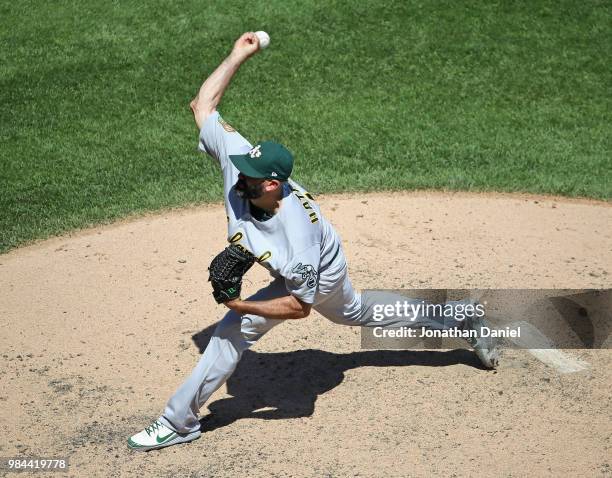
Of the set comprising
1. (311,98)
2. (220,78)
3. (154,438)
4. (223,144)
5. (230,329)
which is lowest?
(311,98)

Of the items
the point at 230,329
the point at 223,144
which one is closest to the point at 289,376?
the point at 230,329

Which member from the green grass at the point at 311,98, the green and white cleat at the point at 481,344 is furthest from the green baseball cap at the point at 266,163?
the green grass at the point at 311,98

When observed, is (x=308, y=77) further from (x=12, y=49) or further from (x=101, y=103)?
(x=12, y=49)

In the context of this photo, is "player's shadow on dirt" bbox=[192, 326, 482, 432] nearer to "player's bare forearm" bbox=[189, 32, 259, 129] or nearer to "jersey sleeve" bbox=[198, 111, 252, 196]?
"jersey sleeve" bbox=[198, 111, 252, 196]

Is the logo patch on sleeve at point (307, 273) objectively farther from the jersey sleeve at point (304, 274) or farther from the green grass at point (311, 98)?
the green grass at point (311, 98)

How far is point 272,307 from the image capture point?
5.33 metres

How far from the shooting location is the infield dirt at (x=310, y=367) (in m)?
5.51

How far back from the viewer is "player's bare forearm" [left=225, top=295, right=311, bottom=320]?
532 centimetres

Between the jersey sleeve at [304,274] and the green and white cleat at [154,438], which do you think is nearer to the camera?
the jersey sleeve at [304,274]

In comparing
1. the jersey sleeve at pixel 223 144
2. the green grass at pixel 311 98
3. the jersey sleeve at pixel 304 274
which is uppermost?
the jersey sleeve at pixel 223 144

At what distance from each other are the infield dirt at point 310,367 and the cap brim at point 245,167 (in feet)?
5.36

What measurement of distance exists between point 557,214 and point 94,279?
4.24 meters

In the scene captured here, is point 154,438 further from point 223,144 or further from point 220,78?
point 220,78

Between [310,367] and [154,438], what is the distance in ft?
4.39
